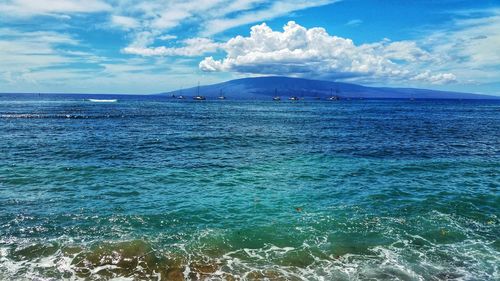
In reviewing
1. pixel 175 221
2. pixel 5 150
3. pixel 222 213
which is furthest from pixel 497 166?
pixel 5 150

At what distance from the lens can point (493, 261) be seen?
19.0 m

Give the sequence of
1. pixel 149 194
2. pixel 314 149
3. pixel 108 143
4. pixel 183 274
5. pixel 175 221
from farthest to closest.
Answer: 1. pixel 108 143
2. pixel 314 149
3. pixel 149 194
4. pixel 175 221
5. pixel 183 274

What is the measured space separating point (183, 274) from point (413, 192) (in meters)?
20.9

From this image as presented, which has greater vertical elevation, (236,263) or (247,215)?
(247,215)

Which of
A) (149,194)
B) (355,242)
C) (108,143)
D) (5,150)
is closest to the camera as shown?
(355,242)

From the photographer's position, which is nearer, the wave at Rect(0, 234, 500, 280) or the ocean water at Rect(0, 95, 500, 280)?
the wave at Rect(0, 234, 500, 280)

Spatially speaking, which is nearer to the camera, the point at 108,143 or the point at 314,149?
the point at 314,149

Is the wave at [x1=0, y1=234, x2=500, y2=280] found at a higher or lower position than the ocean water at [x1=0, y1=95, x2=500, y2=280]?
lower

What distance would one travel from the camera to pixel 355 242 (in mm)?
21109

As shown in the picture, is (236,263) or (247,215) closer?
(236,263)

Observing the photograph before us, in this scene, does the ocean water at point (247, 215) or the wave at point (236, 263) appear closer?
the wave at point (236, 263)

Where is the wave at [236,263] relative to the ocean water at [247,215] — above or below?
below

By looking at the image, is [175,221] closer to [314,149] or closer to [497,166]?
[314,149]

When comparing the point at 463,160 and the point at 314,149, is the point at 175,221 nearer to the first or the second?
the point at 314,149
